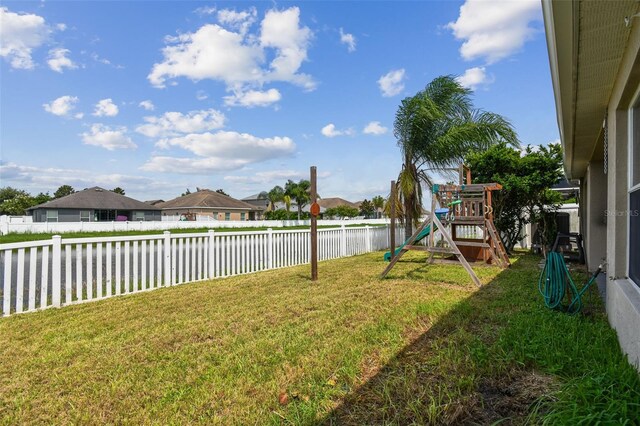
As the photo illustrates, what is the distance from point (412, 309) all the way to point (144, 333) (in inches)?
120

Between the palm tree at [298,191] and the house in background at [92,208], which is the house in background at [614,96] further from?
the palm tree at [298,191]

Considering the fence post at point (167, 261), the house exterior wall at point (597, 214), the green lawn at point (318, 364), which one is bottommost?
the green lawn at point (318, 364)

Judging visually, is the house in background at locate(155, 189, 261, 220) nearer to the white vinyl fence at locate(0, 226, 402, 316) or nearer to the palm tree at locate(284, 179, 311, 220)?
the palm tree at locate(284, 179, 311, 220)

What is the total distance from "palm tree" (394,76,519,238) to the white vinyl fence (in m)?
3.00

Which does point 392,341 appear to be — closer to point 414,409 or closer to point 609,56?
point 414,409

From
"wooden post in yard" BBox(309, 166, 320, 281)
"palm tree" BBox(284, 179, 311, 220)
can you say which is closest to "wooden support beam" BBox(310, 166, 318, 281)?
"wooden post in yard" BBox(309, 166, 320, 281)

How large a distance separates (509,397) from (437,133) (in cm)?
1098

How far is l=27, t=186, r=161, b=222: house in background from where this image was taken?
110 ft

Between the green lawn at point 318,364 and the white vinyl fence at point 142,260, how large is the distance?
1.57 ft

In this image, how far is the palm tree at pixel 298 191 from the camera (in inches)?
1887

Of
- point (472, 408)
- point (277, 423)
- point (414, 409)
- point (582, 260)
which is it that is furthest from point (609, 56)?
point (582, 260)

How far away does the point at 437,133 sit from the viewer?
38.7 ft

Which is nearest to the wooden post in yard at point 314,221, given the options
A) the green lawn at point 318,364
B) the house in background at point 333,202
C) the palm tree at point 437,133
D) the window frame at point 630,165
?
the green lawn at point 318,364

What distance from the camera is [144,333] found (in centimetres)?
346
